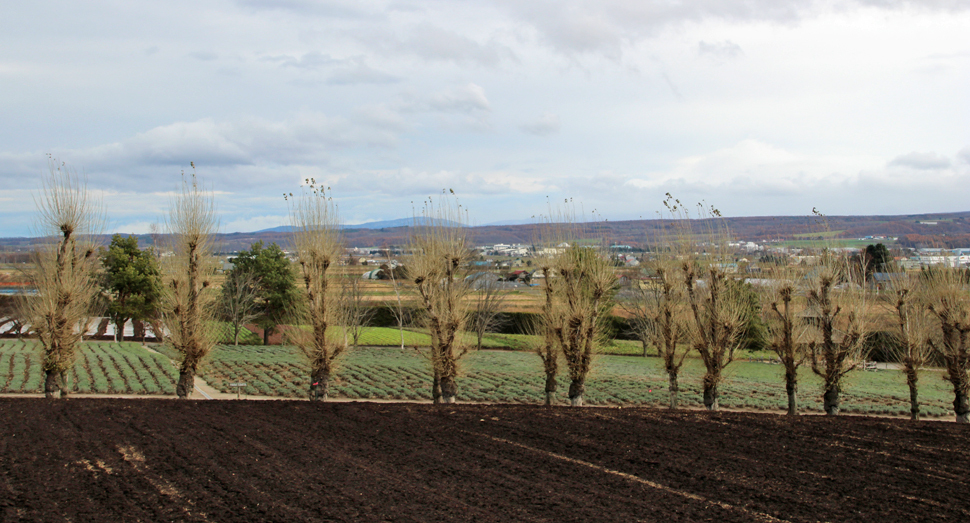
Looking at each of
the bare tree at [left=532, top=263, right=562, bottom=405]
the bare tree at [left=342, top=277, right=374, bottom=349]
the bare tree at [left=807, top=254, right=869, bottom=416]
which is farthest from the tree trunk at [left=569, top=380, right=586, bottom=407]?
the bare tree at [left=342, top=277, right=374, bottom=349]

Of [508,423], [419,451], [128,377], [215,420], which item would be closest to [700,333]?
[508,423]

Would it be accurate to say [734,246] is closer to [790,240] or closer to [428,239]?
Answer: [790,240]

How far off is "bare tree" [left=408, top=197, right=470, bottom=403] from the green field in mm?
1202

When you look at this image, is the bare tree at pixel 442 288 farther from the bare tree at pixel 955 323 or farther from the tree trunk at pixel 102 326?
the tree trunk at pixel 102 326

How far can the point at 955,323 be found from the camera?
713 inches

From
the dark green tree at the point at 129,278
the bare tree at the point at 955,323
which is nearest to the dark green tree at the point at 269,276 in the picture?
the dark green tree at the point at 129,278

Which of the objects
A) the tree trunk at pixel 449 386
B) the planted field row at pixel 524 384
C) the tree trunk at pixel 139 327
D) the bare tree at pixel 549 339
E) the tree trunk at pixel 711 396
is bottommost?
the planted field row at pixel 524 384

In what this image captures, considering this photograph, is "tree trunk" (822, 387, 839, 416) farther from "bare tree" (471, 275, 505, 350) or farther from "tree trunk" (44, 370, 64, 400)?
"bare tree" (471, 275, 505, 350)

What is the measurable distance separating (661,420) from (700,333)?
5.25 m

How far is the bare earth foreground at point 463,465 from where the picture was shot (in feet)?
25.6

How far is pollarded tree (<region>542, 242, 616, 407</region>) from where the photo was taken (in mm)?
17344

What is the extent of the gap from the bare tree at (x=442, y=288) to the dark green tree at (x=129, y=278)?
103 feet

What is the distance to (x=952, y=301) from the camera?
18203 mm

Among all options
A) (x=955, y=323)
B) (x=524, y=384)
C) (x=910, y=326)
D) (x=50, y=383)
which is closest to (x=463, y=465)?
(x=50, y=383)
